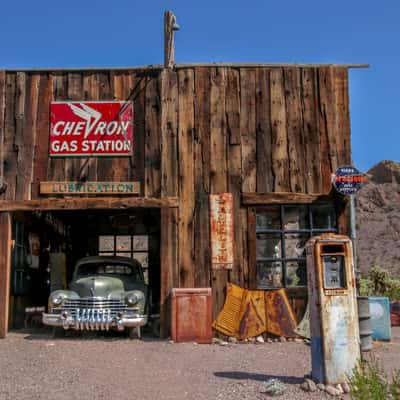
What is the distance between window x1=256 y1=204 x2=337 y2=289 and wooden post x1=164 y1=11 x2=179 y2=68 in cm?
340

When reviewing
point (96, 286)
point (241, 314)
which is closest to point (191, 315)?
point (241, 314)

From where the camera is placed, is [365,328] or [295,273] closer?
[365,328]

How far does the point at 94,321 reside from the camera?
957 cm

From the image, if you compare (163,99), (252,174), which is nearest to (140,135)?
(163,99)

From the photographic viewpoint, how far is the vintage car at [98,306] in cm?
965

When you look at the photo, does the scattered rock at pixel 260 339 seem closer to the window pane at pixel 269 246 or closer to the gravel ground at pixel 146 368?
the gravel ground at pixel 146 368

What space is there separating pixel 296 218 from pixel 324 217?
548 millimetres

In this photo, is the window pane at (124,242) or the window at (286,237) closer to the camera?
the window at (286,237)

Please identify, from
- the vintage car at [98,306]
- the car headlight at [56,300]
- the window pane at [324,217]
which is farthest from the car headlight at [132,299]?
the window pane at [324,217]

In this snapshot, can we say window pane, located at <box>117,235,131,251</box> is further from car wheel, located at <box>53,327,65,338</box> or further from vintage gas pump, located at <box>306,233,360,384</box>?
vintage gas pump, located at <box>306,233,360,384</box>

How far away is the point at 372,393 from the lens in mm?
4184

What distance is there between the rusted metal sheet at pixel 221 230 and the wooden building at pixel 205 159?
10 cm

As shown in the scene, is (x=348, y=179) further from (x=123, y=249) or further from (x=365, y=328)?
(x=123, y=249)

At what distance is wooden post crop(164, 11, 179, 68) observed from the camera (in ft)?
36.4
